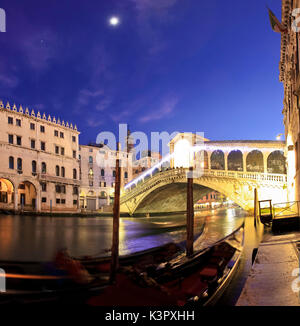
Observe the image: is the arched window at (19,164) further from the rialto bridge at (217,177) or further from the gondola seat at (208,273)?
the gondola seat at (208,273)

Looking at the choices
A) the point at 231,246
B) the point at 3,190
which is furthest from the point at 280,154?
the point at 3,190

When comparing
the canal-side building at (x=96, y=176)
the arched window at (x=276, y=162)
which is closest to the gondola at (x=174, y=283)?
the arched window at (x=276, y=162)

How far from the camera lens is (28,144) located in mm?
21188

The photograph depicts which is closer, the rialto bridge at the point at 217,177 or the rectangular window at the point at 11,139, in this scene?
the rialto bridge at the point at 217,177

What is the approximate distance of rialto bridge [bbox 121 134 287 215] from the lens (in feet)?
43.9

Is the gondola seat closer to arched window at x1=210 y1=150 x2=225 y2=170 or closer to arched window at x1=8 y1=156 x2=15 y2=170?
arched window at x1=210 y1=150 x2=225 y2=170

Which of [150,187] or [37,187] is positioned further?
[37,187]

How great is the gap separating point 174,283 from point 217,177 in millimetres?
12076

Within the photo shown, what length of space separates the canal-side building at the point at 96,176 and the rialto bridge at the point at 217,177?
5.86 meters

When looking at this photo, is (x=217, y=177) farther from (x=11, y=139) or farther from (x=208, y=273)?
(x=11, y=139)

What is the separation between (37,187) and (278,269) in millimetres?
21031

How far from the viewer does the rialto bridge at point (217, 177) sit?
43.9ft

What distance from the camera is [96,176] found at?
91.1 ft
